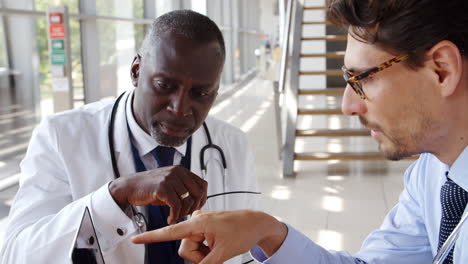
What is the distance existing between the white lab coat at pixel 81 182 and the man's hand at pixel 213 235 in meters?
0.18

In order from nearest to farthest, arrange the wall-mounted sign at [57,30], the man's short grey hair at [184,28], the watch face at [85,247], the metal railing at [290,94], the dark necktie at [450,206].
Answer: the watch face at [85,247]
the dark necktie at [450,206]
the man's short grey hair at [184,28]
the wall-mounted sign at [57,30]
the metal railing at [290,94]

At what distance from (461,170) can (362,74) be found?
0.96 ft

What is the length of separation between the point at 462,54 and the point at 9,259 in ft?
3.46

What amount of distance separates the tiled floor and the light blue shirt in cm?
179

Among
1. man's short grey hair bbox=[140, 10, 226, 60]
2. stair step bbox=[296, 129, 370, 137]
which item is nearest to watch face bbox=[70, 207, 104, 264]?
man's short grey hair bbox=[140, 10, 226, 60]

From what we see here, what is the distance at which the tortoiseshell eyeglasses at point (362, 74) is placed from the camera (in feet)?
3.25

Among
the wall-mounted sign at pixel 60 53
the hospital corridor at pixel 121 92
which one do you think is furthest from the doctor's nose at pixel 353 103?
the wall-mounted sign at pixel 60 53

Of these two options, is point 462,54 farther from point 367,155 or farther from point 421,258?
point 367,155

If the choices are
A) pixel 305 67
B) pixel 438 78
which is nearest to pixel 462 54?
pixel 438 78

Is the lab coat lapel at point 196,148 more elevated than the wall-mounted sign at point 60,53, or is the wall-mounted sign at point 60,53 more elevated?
the wall-mounted sign at point 60,53

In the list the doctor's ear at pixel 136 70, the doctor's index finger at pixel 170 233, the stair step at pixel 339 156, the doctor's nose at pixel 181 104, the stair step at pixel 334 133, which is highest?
the doctor's ear at pixel 136 70

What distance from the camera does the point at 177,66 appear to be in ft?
4.07

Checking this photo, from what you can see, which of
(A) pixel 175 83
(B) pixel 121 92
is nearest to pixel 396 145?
(A) pixel 175 83

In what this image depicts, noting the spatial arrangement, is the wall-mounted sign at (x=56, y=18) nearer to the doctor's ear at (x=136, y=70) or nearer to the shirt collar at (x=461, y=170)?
the doctor's ear at (x=136, y=70)
